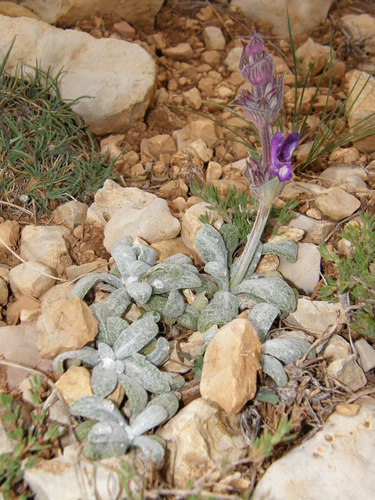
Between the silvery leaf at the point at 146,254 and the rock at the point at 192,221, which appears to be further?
the rock at the point at 192,221

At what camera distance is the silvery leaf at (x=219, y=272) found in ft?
9.48

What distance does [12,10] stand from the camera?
4.22 m

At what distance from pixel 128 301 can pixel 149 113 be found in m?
1.90

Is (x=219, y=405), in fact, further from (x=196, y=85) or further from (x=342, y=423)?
(x=196, y=85)

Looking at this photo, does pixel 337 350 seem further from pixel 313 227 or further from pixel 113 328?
pixel 113 328

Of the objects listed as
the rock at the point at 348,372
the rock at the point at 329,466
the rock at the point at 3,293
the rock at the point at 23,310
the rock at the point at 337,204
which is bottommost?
the rock at the point at 3,293

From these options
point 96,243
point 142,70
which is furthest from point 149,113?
point 96,243

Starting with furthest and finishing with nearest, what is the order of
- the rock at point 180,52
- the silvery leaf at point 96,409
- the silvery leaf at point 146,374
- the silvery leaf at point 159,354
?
the rock at point 180,52 < the silvery leaf at point 159,354 < the silvery leaf at point 146,374 < the silvery leaf at point 96,409

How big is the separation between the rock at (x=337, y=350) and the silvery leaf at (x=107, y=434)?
1008mm

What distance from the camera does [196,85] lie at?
14.5ft

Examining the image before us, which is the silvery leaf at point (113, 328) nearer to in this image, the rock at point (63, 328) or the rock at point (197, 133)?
the rock at point (63, 328)

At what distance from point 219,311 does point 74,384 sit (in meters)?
0.74

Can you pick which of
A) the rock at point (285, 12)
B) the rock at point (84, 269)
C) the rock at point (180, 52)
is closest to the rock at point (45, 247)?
the rock at point (84, 269)

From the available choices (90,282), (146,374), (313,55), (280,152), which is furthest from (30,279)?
(313,55)
